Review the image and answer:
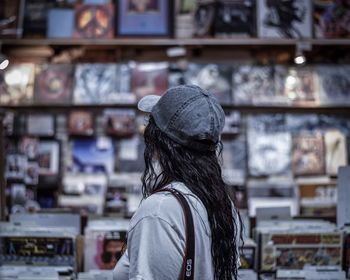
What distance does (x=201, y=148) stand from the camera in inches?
52.0

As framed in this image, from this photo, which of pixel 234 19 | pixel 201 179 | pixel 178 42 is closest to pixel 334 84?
pixel 234 19

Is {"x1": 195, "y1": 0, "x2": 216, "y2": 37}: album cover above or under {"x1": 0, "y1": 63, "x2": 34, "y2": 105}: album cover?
above

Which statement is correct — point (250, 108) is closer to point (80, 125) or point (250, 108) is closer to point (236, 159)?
point (236, 159)

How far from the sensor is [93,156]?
4020mm

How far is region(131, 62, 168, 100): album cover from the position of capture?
13.2 ft

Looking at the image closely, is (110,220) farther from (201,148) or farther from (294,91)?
(294,91)

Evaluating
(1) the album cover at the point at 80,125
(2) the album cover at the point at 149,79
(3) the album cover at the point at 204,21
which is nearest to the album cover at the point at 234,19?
(3) the album cover at the point at 204,21

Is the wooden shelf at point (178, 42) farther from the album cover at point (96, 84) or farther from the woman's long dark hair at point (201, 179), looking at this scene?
the woman's long dark hair at point (201, 179)

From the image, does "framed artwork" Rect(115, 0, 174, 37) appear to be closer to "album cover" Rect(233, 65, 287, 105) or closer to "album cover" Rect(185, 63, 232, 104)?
"album cover" Rect(185, 63, 232, 104)

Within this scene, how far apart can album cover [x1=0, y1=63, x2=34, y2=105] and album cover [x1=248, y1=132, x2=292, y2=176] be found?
60.7 inches

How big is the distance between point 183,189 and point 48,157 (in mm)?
2881

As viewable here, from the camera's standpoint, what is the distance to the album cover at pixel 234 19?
4.00 meters

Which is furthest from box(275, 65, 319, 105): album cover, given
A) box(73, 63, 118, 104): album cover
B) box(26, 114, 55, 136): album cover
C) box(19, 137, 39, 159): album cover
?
box(19, 137, 39, 159): album cover

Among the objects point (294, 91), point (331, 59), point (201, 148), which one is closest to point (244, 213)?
point (201, 148)
